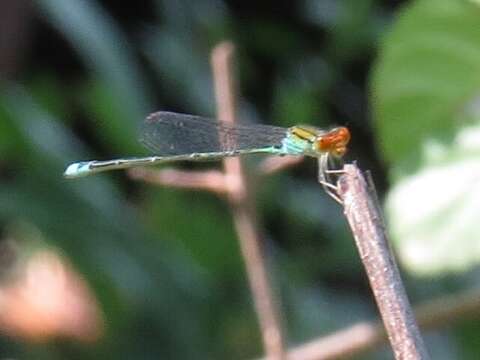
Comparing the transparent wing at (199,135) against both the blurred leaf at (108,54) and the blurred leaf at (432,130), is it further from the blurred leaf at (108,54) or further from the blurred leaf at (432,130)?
the blurred leaf at (108,54)

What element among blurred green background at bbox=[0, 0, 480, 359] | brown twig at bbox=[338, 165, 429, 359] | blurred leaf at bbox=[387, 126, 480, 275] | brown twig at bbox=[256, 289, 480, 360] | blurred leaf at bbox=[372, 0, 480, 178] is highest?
A: blurred green background at bbox=[0, 0, 480, 359]

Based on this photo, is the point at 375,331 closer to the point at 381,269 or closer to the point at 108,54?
the point at 381,269

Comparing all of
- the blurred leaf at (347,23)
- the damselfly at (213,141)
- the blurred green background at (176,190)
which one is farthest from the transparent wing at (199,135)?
the blurred leaf at (347,23)

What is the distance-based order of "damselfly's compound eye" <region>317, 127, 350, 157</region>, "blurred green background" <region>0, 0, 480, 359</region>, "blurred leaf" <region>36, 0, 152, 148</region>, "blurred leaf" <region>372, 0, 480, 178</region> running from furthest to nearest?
"blurred leaf" <region>36, 0, 152, 148</region> < "blurred green background" <region>0, 0, 480, 359</region> < "blurred leaf" <region>372, 0, 480, 178</region> < "damselfly's compound eye" <region>317, 127, 350, 157</region>

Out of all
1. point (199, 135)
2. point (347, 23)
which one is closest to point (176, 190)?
point (347, 23)

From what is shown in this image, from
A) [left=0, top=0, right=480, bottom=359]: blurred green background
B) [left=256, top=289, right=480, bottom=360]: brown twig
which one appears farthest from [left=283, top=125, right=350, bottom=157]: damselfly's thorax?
[left=0, top=0, right=480, bottom=359]: blurred green background

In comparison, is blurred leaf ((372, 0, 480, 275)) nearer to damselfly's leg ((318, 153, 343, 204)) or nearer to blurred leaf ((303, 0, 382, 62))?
damselfly's leg ((318, 153, 343, 204))

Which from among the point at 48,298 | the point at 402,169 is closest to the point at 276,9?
the point at 48,298
